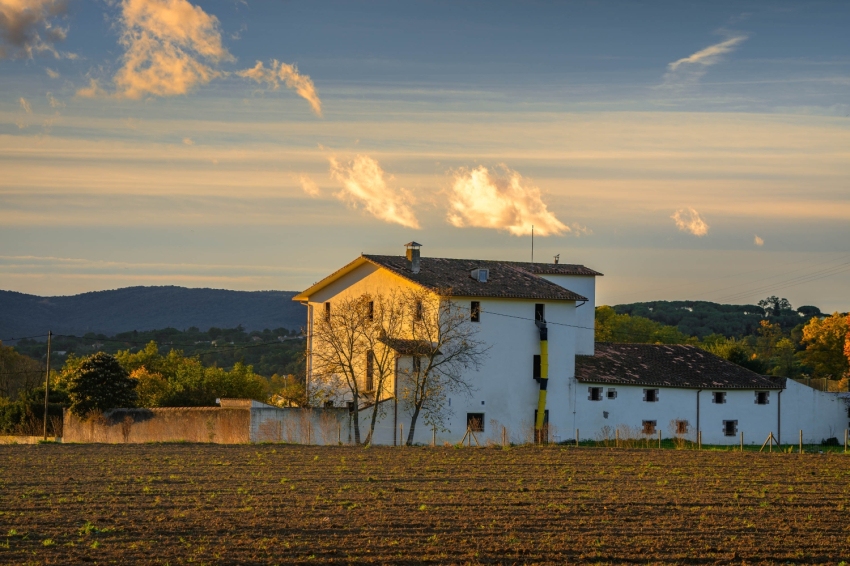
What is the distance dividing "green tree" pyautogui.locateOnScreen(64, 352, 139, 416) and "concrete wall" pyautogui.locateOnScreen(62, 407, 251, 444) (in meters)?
0.85

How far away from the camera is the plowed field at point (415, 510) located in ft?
53.5

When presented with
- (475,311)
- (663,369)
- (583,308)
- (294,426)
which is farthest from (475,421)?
(663,369)

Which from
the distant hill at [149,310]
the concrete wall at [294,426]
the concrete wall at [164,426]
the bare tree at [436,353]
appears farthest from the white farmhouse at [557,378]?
the distant hill at [149,310]

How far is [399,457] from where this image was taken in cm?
3456

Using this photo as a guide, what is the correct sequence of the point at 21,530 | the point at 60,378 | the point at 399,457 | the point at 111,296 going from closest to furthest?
the point at 21,530, the point at 399,457, the point at 60,378, the point at 111,296

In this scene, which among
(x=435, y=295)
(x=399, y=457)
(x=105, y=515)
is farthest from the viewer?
(x=435, y=295)

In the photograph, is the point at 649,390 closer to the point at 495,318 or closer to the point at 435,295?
the point at 495,318

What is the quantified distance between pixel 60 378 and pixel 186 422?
842 inches

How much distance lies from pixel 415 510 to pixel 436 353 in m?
25.9

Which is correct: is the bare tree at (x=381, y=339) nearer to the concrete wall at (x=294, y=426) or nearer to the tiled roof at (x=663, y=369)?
the concrete wall at (x=294, y=426)

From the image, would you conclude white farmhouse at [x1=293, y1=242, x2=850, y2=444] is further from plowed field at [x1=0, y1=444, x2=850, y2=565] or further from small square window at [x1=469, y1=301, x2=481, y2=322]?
plowed field at [x1=0, y1=444, x2=850, y2=565]

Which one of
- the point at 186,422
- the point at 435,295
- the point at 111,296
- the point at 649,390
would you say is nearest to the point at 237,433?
the point at 186,422

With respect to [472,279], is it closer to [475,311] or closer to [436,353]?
[475,311]

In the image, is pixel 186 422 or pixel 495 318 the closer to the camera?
pixel 186 422
